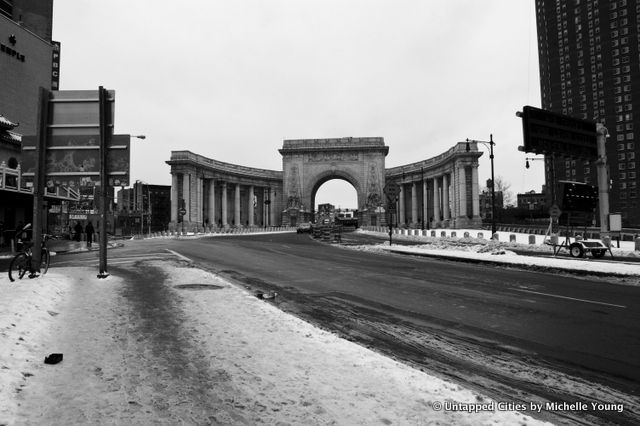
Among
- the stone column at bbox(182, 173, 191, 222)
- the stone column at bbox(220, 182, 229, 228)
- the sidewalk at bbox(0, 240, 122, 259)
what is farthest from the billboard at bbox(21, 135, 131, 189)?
the stone column at bbox(220, 182, 229, 228)

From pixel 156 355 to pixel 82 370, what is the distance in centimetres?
81

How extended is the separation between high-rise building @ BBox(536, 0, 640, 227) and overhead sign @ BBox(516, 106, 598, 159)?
85646 mm

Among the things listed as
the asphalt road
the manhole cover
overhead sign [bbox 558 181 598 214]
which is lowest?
the asphalt road

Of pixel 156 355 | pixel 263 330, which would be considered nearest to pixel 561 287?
pixel 263 330

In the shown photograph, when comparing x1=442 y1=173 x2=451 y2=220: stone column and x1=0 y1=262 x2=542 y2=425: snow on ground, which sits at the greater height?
x1=442 y1=173 x2=451 y2=220: stone column

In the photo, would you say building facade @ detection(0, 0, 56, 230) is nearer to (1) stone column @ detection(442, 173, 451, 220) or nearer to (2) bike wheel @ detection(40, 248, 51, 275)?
(2) bike wheel @ detection(40, 248, 51, 275)

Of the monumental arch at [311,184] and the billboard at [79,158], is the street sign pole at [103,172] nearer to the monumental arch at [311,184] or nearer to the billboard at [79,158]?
the billboard at [79,158]

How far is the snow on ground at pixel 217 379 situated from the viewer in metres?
3.46

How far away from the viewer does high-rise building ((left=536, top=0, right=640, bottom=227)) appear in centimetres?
11019

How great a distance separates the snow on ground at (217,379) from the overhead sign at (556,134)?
923 inches

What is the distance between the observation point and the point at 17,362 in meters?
4.49

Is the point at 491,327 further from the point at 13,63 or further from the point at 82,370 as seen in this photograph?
the point at 13,63

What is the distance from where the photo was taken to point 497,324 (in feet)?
22.9

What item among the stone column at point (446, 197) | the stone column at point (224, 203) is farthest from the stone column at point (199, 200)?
the stone column at point (446, 197)
